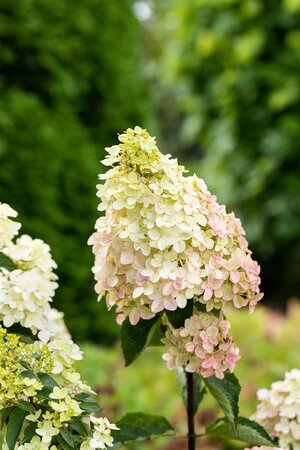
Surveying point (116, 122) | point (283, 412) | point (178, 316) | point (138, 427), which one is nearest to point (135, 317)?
point (178, 316)

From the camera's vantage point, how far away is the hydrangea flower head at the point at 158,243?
122 cm

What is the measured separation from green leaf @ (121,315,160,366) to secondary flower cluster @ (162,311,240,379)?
71 mm

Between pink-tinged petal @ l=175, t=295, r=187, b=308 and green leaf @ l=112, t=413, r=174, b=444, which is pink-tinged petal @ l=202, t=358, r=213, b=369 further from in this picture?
green leaf @ l=112, t=413, r=174, b=444

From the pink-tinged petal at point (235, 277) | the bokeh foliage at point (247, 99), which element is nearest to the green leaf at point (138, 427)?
the pink-tinged petal at point (235, 277)

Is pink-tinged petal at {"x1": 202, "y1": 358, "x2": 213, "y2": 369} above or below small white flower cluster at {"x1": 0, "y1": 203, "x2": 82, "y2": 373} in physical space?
below

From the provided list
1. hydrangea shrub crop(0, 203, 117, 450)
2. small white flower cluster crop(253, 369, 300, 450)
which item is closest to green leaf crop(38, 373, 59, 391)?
hydrangea shrub crop(0, 203, 117, 450)

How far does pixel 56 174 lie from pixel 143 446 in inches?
64.3

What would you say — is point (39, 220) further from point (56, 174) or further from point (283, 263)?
point (283, 263)

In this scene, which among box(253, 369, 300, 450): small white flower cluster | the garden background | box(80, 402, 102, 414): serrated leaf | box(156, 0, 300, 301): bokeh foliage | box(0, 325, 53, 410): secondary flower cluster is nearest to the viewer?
box(0, 325, 53, 410): secondary flower cluster

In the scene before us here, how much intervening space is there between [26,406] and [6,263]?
337mm

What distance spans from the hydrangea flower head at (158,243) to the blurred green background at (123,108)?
9.38ft

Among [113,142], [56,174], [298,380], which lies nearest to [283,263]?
[113,142]

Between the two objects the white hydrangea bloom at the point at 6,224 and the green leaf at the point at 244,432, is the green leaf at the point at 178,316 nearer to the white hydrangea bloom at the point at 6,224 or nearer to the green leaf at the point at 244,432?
the green leaf at the point at 244,432

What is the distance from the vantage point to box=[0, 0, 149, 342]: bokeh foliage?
4180mm
